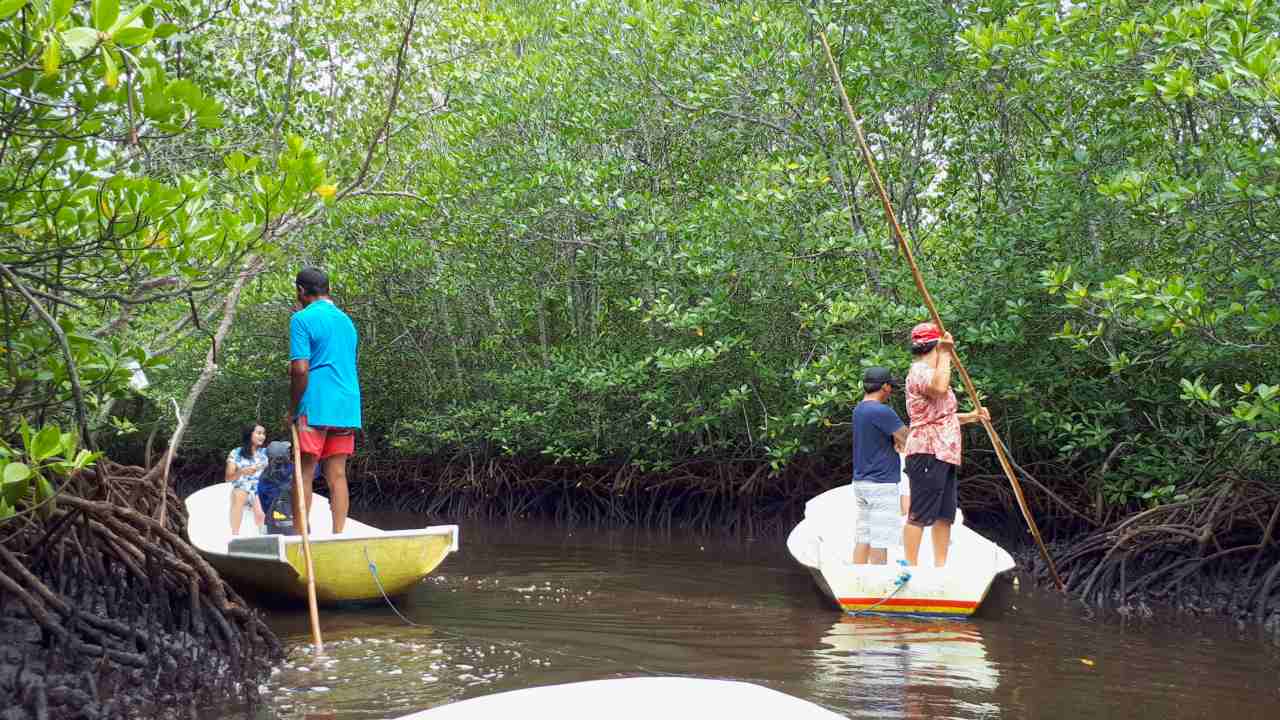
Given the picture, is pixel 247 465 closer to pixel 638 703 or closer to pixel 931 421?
pixel 931 421

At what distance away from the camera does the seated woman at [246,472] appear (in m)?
7.94

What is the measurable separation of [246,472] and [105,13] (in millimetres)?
5624

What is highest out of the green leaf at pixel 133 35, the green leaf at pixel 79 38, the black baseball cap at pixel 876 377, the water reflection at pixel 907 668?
the green leaf at pixel 133 35

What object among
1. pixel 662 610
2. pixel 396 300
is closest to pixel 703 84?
pixel 662 610

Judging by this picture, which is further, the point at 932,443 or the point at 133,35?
the point at 932,443

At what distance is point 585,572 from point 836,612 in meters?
2.36

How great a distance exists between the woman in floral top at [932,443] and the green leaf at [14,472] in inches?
161

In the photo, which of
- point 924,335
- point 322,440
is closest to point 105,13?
point 322,440

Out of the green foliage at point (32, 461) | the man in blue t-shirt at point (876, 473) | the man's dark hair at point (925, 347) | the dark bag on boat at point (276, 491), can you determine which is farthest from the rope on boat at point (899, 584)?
the dark bag on boat at point (276, 491)

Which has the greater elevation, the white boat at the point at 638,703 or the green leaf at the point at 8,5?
the green leaf at the point at 8,5

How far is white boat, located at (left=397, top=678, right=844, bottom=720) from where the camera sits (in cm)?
121

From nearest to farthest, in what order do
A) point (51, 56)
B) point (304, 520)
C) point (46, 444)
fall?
1. point (51, 56)
2. point (46, 444)
3. point (304, 520)

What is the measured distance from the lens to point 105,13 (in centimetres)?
275

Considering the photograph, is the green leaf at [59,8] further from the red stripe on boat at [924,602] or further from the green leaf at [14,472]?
the red stripe on boat at [924,602]
